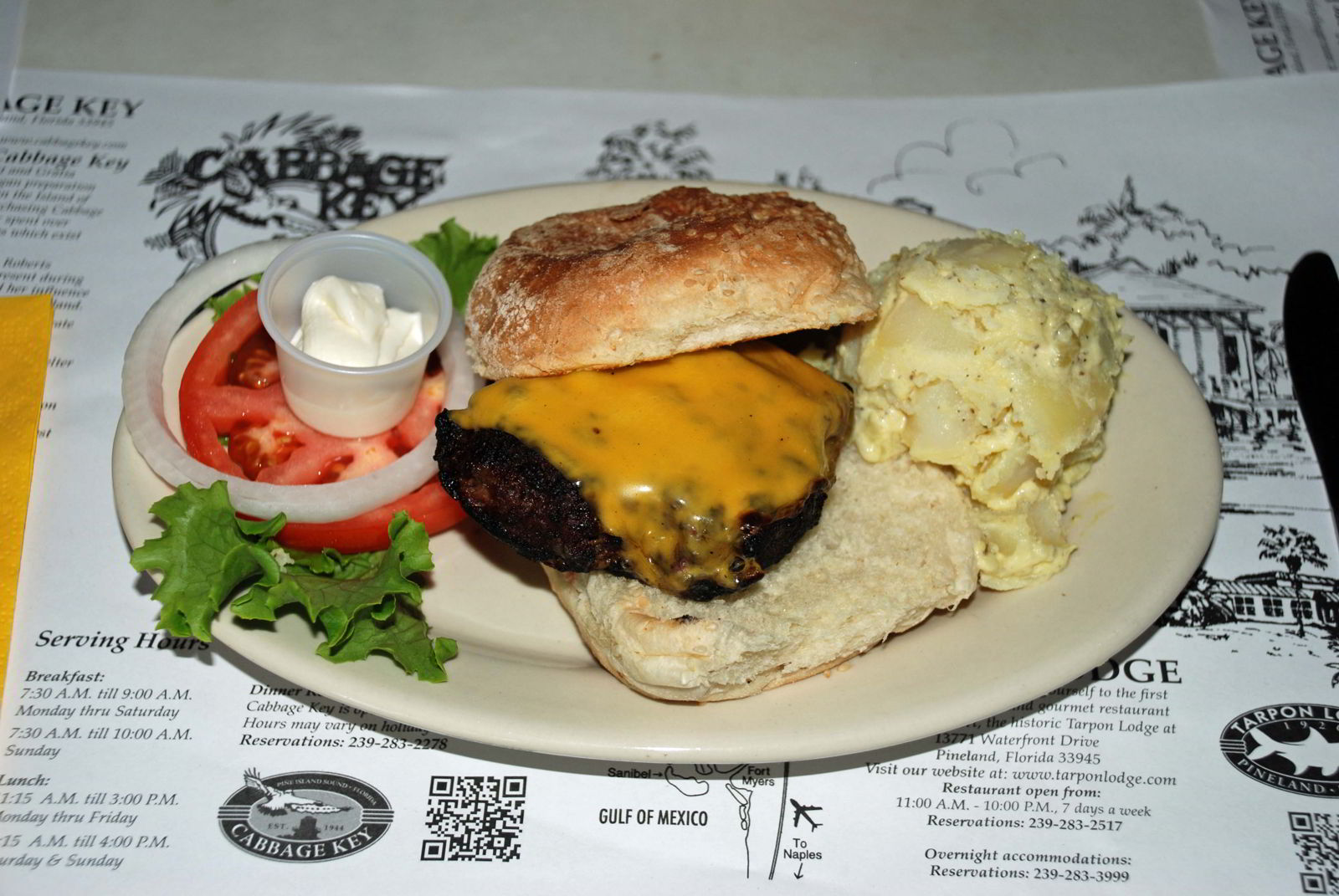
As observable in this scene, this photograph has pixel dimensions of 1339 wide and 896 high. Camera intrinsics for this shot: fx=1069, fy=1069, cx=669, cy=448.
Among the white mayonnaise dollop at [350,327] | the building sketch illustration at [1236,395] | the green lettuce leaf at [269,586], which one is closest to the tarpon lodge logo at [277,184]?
the white mayonnaise dollop at [350,327]

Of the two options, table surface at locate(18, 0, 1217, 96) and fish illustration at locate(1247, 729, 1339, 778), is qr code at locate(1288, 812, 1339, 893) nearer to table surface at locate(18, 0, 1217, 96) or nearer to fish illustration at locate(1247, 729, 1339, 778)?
fish illustration at locate(1247, 729, 1339, 778)

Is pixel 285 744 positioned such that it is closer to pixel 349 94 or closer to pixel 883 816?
pixel 883 816

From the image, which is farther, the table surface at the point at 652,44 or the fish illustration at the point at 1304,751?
the table surface at the point at 652,44

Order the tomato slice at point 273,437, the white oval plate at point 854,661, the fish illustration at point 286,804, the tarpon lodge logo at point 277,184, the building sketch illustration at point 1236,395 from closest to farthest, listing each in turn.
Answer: the white oval plate at point 854,661, the fish illustration at point 286,804, the tomato slice at point 273,437, the building sketch illustration at point 1236,395, the tarpon lodge logo at point 277,184

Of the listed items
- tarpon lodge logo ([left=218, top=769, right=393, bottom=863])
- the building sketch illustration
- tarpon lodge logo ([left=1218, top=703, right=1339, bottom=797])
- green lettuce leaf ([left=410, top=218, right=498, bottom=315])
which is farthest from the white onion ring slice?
tarpon lodge logo ([left=1218, top=703, right=1339, bottom=797])

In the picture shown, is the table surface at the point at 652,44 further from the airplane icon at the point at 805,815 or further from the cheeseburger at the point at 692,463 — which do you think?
Result: the airplane icon at the point at 805,815
